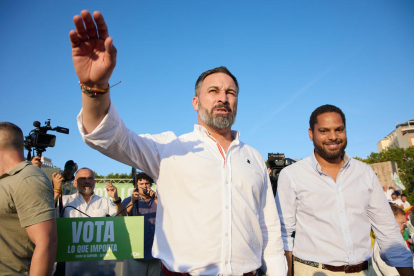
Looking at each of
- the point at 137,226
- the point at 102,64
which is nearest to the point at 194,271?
the point at 102,64

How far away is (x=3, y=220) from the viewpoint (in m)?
2.05

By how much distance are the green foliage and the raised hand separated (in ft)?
116

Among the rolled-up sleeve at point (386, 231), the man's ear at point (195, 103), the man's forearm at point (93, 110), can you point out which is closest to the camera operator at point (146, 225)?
the man's ear at point (195, 103)

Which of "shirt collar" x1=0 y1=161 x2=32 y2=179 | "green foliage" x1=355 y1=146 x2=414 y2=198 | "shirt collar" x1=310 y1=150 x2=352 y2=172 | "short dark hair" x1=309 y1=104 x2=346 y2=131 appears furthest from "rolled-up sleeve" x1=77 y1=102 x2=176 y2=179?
"green foliage" x1=355 y1=146 x2=414 y2=198

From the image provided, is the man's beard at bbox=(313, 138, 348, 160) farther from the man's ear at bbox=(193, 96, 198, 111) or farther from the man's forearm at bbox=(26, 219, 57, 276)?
the man's forearm at bbox=(26, 219, 57, 276)

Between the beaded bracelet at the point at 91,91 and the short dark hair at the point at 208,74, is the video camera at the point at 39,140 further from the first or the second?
the beaded bracelet at the point at 91,91

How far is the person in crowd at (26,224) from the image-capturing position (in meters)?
1.98

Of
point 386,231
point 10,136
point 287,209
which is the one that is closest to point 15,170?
point 10,136

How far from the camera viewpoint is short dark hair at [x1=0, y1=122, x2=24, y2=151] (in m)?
2.34

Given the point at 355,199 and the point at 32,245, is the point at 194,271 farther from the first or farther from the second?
the point at 355,199

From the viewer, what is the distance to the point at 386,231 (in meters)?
2.74

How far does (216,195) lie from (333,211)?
1.53m

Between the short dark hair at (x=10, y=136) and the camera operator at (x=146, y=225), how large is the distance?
8.21 ft

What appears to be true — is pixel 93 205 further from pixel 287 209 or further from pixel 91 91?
pixel 91 91
